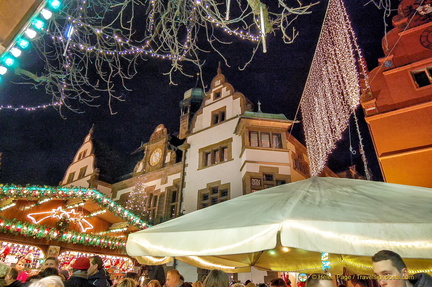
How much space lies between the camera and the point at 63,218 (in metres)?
12.2

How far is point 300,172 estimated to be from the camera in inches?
604

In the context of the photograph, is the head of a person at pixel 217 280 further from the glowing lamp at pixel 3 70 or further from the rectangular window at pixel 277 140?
the rectangular window at pixel 277 140

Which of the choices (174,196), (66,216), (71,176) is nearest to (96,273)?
(66,216)

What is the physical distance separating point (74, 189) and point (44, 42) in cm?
934

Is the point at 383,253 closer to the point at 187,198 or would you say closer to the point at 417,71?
the point at 417,71

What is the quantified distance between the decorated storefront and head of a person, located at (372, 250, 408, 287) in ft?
39.0

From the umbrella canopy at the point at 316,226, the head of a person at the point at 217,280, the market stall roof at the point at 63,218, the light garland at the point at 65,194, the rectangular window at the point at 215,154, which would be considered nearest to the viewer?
the umbrella canopy at the point at 316,226

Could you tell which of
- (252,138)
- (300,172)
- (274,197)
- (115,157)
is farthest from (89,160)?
(274,197)

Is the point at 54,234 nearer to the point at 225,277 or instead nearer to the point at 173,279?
the point at 173,279

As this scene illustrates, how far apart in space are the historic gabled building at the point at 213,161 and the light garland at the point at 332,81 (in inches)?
153

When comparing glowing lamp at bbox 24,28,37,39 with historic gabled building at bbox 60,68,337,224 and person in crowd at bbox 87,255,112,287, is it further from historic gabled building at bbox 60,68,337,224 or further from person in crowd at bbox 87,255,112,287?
historic gabled building at bbox 60,68,337,224

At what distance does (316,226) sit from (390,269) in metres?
0.56

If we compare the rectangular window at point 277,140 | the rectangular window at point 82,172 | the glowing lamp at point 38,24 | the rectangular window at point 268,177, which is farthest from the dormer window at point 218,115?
the rectangular window at point 82,172

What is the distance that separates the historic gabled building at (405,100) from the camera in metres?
10.4
